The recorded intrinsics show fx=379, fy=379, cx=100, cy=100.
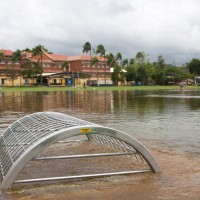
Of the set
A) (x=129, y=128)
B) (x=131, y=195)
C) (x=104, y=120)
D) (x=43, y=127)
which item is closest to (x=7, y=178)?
(x=43, y=127)

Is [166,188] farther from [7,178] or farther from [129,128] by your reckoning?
[129,128]

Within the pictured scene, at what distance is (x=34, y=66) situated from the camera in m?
106

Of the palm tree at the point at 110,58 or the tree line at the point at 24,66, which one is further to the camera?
the palm tree at the point at 110,58

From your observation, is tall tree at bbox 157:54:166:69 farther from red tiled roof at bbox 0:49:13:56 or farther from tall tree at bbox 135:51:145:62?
red tiled roof at bbox 0:49:13:56

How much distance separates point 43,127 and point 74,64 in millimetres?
124279

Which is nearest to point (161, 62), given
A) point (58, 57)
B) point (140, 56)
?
point (140, 56)

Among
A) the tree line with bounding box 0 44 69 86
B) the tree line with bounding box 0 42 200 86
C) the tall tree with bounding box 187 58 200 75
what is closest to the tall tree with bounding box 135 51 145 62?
the tree line with bounding box 0 42 200 86

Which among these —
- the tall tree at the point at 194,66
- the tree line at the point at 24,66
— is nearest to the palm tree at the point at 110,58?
the tree line at the point at 24,66

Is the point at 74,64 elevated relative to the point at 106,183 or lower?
elevated

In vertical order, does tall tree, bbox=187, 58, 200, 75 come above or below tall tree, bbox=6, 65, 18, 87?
above

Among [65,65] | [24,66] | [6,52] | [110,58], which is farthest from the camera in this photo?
[110,58]

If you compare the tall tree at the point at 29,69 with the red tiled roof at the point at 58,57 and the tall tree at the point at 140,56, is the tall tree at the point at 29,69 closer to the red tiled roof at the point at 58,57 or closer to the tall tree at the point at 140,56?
the red tiled roof at the point at 58,57

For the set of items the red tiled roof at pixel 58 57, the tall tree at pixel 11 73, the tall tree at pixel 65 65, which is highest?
the red tiled roof at pixel 58 57

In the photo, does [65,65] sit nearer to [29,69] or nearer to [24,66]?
[24,66]
